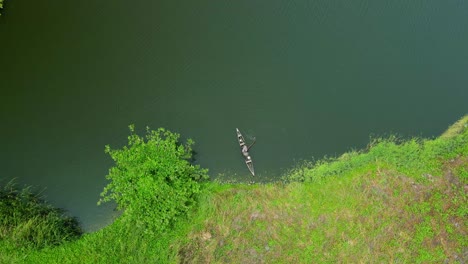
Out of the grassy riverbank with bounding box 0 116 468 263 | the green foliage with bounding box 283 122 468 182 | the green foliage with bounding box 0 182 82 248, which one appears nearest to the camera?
the green foliage with bounding box 0 182 82 248

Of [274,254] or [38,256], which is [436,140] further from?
[38,256]

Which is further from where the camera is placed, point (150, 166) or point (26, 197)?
point (26, 197)

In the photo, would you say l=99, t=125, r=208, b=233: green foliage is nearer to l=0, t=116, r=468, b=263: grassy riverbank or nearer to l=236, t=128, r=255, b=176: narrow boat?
l=0, t=116, r=468, b=263: grassy riverbank

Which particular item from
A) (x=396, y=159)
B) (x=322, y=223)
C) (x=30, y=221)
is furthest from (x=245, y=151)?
(x=30, y=221)

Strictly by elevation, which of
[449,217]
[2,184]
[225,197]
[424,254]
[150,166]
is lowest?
[424,254]

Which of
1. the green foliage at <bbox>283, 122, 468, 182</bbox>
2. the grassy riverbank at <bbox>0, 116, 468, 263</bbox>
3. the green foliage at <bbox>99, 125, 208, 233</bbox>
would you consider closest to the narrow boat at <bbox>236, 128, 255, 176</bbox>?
the grassy riverbank at <bbox>0, 116, 468, 263</bbox>

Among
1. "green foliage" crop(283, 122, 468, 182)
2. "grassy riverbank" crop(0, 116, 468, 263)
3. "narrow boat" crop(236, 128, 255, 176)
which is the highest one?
"narrow boat" crop(236, 128, 255, 176)

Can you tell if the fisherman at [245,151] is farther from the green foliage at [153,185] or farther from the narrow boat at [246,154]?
the green foliage at [153,185]

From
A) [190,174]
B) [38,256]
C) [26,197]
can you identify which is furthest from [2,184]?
[190,174]
